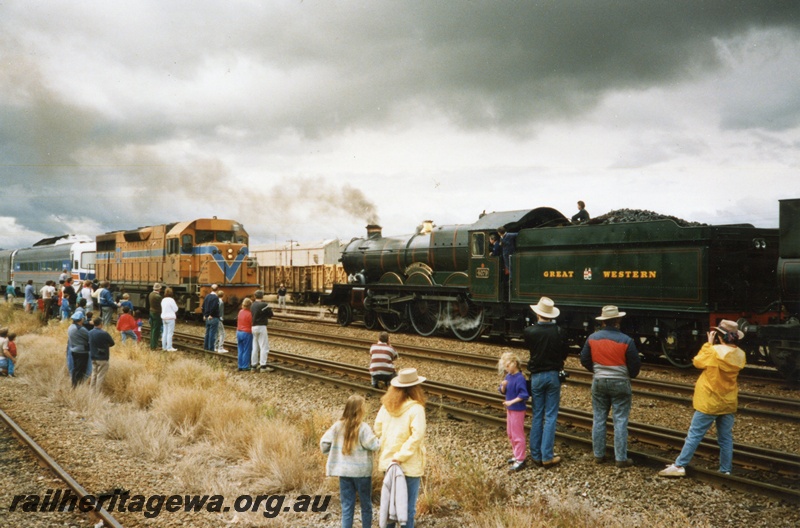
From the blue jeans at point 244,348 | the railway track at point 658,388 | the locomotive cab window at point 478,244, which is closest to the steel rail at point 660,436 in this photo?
the railway track at point 658,388

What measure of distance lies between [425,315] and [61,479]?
13413mm

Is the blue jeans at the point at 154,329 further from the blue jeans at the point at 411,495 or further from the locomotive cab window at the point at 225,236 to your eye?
the blue jeans at the point at 411,495

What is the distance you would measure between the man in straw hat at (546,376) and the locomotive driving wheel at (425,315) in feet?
36.7

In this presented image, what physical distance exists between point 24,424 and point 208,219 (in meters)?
14.7

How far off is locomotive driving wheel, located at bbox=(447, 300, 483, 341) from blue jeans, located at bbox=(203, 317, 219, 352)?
6844 mm

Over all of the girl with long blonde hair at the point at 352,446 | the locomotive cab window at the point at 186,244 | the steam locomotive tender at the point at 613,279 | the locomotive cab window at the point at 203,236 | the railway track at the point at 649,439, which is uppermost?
the locomotive cab window at the point at 203,236

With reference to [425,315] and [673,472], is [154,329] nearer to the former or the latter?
[425,315]

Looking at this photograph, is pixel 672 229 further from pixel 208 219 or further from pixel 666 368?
pixel 208 219

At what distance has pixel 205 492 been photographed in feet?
20.1

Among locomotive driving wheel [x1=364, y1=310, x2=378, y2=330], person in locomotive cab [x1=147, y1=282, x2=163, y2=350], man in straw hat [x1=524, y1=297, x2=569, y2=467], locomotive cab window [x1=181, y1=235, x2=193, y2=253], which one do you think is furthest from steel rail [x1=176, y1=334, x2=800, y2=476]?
locomotive cab window [x1=181, y1=235, x2=193, y2=253]

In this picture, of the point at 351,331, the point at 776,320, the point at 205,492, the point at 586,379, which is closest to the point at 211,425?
the point at 205,492

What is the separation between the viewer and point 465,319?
1750cm

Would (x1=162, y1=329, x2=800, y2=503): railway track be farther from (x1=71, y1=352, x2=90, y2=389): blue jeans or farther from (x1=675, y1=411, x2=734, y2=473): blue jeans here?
(x1=71, y1=352, x2=90, y2=389): blue jeans

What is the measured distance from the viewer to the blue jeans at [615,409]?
664 cm
